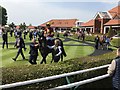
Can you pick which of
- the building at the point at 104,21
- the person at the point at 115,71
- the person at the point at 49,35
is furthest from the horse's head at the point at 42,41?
the building at the point at 104,21

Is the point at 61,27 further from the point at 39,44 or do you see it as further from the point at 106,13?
the point at 39,44

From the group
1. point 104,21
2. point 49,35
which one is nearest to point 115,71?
point 49,35

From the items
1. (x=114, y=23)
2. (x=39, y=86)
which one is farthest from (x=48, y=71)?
(x=114, y=23)

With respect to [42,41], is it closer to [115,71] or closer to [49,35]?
[49,35]

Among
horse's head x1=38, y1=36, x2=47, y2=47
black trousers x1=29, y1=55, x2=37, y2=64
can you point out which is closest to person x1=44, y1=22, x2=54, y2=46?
A: horse's head x1=38, y1=36, x2=47, y2=47

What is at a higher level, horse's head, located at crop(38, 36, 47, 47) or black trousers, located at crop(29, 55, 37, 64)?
horse's head, located at crop(38, 36, 47, 47)

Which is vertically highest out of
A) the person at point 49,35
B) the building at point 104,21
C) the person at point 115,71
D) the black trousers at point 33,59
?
the building at point 104,21

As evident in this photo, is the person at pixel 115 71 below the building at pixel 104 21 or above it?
below

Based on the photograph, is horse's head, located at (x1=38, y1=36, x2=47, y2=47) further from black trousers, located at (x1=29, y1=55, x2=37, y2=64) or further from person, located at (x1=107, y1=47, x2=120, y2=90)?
person, located at (x1=107, y1=47, x2=120, y2=90)

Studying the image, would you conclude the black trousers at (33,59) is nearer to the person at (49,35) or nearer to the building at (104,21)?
the person at (49,35)

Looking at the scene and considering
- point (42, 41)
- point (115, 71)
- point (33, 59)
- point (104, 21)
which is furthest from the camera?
point (104, 21)

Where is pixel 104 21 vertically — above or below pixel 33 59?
above

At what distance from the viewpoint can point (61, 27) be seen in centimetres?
7919

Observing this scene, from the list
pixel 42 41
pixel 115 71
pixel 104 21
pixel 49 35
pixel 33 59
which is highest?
pixel 104 21
